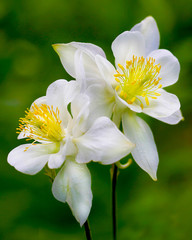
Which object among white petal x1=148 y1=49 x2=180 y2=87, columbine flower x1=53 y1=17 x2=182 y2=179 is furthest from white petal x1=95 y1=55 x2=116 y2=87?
white petal x1=148 y1=49 x2=180 y2=87

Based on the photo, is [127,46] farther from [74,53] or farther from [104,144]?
[104,144]

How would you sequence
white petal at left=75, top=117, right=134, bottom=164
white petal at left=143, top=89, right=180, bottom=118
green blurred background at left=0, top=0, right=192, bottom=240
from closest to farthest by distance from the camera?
white petal at left=75, top=117, right=134, bottom=164 < white petal at left=143, top=89, right=180, bottom=118 < green blurred background at left=0, top=0, right=192, bottom=240

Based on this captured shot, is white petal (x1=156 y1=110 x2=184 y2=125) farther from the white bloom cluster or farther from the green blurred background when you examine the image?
the green blurred background

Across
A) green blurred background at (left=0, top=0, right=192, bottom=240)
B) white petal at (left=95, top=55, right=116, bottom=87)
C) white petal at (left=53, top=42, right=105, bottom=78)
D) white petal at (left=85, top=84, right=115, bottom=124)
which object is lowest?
green blurred background at (left=0, top=0, right=192, bottom=240)

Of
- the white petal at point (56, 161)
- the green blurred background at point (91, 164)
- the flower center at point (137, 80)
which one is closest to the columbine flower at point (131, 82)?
the flower center at point (137, 80)

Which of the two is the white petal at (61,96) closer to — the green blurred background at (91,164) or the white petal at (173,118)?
the white petal at (173,118)

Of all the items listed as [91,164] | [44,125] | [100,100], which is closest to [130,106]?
[100,100]

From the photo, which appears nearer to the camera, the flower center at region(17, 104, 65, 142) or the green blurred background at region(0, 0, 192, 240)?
the flower center at region(17, 104, 65, 142)
